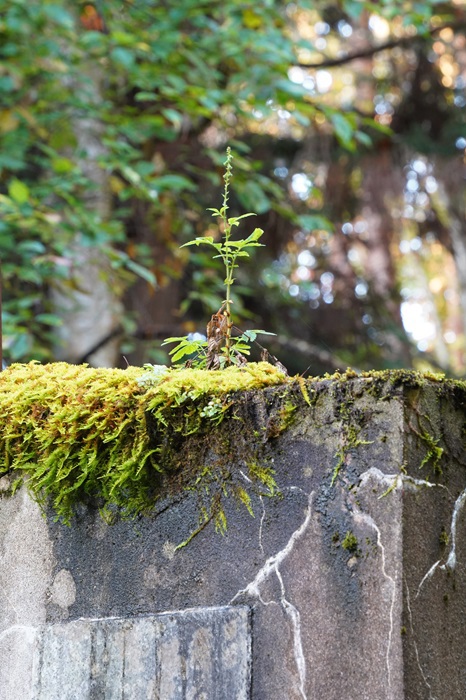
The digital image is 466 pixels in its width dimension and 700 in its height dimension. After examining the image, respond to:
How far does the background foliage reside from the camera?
469 centimetres

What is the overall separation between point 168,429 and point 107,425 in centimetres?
13

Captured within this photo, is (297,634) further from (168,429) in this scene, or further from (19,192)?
(19,192)

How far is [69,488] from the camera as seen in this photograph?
1795mm

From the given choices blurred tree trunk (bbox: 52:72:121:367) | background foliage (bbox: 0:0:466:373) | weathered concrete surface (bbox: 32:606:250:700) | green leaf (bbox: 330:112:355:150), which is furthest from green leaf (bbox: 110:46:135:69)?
weathered concrete surface (bbox: 32:606:250:700)

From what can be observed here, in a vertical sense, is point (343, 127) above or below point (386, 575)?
above

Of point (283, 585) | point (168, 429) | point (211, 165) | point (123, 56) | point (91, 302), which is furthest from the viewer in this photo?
point (211, 165)

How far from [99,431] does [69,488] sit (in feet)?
0.48

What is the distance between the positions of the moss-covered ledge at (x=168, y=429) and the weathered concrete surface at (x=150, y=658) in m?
0.21

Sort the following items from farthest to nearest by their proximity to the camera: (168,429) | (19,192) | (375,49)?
(375,49) → (19,192) → (168,429)

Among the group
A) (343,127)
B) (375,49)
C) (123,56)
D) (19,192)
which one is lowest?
(19,192)

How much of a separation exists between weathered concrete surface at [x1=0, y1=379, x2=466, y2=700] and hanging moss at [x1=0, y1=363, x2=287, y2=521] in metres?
0.11

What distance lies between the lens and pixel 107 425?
176 centimetres

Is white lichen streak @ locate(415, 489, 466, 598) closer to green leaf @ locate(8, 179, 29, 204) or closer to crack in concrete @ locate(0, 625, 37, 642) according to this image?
crack in concrete @ locate(0, 625, 37, 642)

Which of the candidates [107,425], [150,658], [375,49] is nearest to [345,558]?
[150,658]
